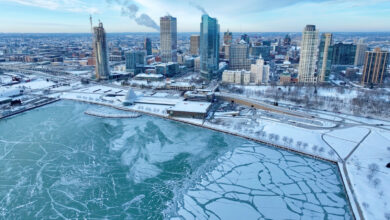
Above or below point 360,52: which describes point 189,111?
below

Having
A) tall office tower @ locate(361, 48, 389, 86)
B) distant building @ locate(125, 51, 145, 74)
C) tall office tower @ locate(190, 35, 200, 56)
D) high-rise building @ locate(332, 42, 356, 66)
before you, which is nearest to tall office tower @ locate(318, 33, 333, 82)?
tall office tower @ locate(361, 48, 389, 86)

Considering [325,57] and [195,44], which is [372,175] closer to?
[325,57]

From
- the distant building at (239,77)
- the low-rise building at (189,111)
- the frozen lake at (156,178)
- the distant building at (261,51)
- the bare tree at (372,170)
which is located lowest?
the frozen lake at (156,178)

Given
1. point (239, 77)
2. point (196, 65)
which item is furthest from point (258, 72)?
point (196, 65)

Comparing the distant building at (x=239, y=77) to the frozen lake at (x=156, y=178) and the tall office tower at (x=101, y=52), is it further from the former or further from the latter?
the frozen lake at (x=156, y=178)

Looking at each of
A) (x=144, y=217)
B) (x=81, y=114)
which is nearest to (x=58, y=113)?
(x=81, y=114)

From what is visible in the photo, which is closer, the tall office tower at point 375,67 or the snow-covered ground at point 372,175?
the snow-covered ground at point 372,175

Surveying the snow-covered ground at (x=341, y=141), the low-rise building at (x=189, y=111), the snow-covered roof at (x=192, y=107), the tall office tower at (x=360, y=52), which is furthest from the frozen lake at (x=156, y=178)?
the tall office tower at (x=360, y=52)
